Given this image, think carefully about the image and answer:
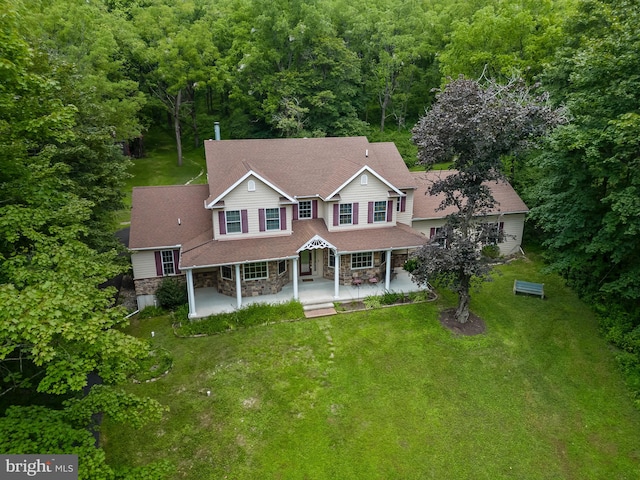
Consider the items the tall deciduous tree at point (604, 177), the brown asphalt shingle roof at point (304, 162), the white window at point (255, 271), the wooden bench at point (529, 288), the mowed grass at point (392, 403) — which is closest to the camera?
the mowed grass at point (392, 403)

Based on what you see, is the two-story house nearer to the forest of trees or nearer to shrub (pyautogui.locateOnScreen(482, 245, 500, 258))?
the forest of trees

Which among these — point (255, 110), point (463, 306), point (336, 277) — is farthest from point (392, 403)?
point (255, 110)

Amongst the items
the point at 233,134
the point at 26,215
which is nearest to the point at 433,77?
the point at 233,134

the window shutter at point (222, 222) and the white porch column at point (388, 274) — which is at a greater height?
the window shutter at point (222, 222)

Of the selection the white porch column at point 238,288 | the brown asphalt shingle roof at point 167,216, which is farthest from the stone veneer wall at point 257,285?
the brown asphalt shingle roof at point 167,216

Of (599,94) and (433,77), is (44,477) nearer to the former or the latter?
(599,94)

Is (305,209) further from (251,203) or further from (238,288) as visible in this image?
(238,288)

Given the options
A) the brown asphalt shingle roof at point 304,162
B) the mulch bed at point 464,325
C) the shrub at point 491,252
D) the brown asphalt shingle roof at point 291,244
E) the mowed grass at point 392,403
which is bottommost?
the mowed grass at point 392,403

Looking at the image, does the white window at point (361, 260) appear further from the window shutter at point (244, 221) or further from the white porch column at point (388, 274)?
the window shutter at point (244, 221)

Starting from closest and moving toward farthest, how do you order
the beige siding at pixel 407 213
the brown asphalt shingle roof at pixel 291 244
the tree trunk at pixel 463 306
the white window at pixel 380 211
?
the tree trunk at pixel 463 306 → the brown asphalt shingle roof at pixel 291 244 → the white window at pixel 380 211 → the beige siding at pixel 407 213
